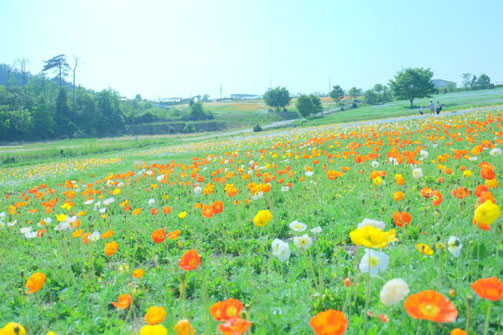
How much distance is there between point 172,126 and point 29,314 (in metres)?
81.7

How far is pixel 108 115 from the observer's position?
82.0 metres

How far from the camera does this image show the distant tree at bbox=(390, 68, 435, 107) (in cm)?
5984

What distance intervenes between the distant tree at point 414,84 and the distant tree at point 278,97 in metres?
32.9

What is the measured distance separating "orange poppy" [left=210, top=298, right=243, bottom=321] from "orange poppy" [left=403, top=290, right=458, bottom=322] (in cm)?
76

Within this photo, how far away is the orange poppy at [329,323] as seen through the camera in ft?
4.41

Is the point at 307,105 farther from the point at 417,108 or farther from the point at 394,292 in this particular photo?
the point at 394,292

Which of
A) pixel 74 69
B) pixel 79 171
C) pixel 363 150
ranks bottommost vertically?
pixel 79 171

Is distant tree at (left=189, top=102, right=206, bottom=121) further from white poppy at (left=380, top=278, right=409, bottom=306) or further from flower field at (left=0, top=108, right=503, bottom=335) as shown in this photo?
white poppy at (left=380, top=278, right=409, bottom=306)

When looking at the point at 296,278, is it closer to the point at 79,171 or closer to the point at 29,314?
the point at 29,314

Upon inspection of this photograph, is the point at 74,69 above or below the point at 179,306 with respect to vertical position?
above

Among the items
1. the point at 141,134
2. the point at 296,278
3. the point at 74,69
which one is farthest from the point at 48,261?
the point at 141,134

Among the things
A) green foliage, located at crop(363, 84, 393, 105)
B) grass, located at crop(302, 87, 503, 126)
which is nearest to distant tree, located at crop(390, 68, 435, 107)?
grass, located at crop(302, 87, 503, 126)

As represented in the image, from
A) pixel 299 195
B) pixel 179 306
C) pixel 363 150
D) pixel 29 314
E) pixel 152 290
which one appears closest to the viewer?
pixel 179 306

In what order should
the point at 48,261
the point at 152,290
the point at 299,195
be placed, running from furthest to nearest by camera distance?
the point at 299,195 < the point at 48,261 < the point at 152,290
